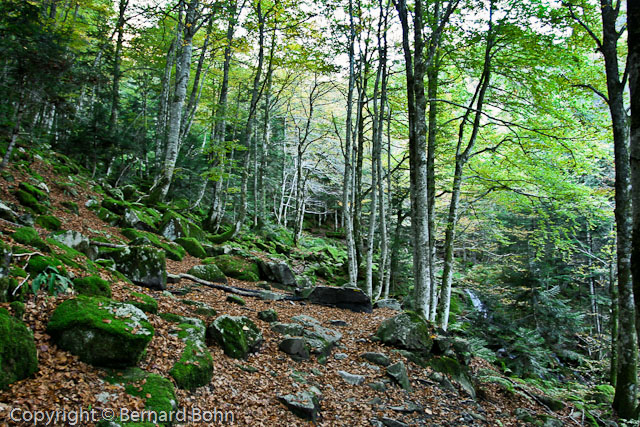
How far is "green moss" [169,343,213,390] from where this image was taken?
402cm

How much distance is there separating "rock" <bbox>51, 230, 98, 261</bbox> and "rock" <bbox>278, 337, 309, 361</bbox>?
3.87 meters

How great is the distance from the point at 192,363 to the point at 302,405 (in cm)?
162

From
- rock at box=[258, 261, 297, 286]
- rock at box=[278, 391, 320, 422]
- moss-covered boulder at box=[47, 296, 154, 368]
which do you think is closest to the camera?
moss-covered boulder at box=[47, 296, 154, 368]

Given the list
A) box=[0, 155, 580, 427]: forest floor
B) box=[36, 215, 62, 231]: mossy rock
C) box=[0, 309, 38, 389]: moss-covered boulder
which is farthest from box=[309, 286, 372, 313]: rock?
box=[0, 309, 38, 389]: moss-covered boulder

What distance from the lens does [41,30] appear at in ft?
23.6

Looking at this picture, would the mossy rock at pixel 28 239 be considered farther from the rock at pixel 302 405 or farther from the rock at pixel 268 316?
the rock at pixel 268 316

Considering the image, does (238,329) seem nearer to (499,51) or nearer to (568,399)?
(568,399)

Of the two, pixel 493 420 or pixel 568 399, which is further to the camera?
pixel 568 399

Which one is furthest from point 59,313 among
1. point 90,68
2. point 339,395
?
point 90,68

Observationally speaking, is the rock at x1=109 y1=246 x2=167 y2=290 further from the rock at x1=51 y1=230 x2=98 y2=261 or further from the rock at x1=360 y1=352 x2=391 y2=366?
the rock at x1=360 y1=352 x2=391 y2=366

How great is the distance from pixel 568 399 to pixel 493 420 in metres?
3.10

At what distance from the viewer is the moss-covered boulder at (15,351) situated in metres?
2.78

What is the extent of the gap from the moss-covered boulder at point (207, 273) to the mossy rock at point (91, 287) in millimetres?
4403

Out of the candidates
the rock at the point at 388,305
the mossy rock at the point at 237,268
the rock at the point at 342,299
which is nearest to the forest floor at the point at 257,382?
the rock at the point at 342,299
